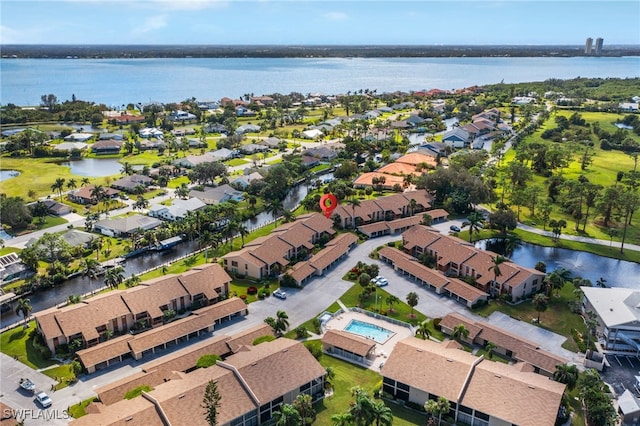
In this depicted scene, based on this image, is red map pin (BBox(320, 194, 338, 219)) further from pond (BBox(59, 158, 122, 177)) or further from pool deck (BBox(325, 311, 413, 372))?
pond (BBox(59, 158, 122, 177))

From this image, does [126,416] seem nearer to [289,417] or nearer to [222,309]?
[289,417]

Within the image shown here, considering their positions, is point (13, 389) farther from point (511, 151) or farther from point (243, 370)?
point (511, 151)

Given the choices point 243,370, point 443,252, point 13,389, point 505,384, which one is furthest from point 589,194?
point 13,389

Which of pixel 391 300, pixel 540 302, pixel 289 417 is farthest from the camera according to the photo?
pixel 391 300

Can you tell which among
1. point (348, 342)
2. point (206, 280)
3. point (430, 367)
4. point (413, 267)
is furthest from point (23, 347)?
point (413, 267)

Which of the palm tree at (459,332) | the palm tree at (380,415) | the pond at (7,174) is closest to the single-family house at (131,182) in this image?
the pond at (7,174)

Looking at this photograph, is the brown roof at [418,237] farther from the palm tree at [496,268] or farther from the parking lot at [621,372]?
the parking lot at [621,372]

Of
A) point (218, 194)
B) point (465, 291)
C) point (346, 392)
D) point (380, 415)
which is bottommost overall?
point (346, 392)
